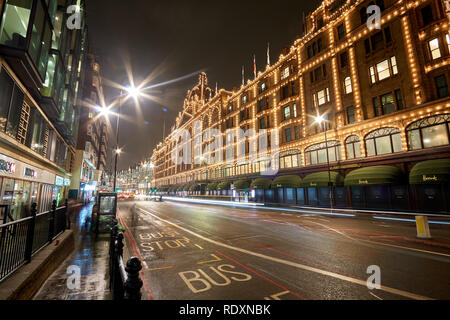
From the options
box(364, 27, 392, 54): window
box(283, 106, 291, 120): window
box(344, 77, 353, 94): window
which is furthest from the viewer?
box(283, 106, 291, 120): window

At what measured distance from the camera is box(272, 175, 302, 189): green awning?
2818 centimetres

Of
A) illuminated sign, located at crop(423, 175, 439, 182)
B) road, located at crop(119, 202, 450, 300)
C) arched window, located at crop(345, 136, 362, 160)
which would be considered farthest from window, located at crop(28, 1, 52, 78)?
arched window, located at crop(345, 136, 362, 160)

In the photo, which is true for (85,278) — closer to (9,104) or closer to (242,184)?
(9,104)

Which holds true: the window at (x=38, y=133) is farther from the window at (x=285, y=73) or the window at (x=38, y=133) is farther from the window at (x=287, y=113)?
the window at (x=285, y=73)

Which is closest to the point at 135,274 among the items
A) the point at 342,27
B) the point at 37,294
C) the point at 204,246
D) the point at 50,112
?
the point at 37,294

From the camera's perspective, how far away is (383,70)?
75.9ft

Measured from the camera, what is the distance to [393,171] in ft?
65.2

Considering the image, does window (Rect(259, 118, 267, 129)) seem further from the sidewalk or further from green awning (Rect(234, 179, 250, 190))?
the sidewalk

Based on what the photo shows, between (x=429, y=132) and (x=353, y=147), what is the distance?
268 inches

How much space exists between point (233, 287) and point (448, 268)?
615 cm

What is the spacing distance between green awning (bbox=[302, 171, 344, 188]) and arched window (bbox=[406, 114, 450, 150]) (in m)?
7.27

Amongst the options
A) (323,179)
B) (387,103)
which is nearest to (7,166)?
(323,179)
